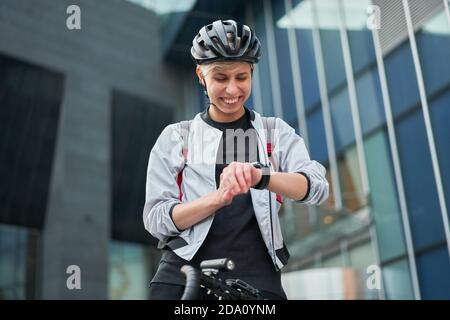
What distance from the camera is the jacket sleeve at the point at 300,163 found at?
9.74 ft

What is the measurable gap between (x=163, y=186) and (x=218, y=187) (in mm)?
260

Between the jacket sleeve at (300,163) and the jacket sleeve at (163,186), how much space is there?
497 millimetres

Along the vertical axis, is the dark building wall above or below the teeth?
above

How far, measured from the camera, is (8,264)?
18.2 meters

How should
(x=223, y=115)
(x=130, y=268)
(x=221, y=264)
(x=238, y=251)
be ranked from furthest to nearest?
(x=130, y=268) < (x=223, y=115) < (x=238, y=251) < (x=221, y=264)

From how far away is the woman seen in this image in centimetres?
293

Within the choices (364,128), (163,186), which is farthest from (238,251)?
(364,128)

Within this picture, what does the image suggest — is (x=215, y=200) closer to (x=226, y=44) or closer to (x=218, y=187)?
(x=218, y=187)

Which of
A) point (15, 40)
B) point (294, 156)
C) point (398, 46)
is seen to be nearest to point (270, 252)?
point (294, 156)

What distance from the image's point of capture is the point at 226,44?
299cm

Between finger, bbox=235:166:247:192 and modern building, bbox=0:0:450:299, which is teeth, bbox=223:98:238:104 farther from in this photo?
modern building, bbox=0:0:450:299

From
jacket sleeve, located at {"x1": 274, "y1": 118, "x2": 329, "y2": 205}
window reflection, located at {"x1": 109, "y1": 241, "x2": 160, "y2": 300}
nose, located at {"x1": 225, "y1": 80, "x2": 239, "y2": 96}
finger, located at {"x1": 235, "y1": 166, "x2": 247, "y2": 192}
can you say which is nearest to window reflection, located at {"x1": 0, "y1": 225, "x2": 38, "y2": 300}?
window reflection, located at {"x1": 109, "y1": 241, "x2": 160, "y2": 300}

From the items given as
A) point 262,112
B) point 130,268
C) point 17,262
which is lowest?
point 17,262
